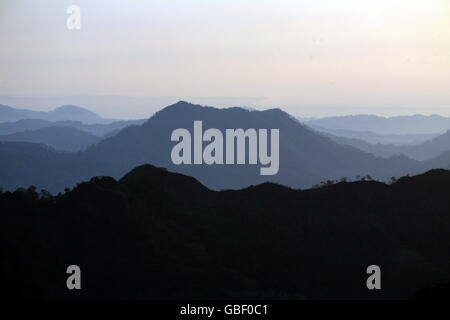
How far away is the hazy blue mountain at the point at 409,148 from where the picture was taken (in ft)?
520

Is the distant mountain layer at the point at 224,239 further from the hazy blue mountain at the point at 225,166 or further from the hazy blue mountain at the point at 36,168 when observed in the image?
the hazy blue mountain at the point at 36,168

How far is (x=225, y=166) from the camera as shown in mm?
145375

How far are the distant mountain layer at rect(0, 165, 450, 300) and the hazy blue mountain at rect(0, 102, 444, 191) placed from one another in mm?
91405

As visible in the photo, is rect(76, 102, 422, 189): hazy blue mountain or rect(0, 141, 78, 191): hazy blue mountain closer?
rect(76, 102, 422, 189): hazy blue mountain

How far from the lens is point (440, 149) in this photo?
519ft

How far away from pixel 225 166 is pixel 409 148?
192 ft

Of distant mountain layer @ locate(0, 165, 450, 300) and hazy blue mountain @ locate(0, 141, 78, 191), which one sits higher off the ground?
hazy blue mountain @ locate(0, 141, 78, 191)

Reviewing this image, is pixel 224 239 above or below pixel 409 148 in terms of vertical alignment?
below

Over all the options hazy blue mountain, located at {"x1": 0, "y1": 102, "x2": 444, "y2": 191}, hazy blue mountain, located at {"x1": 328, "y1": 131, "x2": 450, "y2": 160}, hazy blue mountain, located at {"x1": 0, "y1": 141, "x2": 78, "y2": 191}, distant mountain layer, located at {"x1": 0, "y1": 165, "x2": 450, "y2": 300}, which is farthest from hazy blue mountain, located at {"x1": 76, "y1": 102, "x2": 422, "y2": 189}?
distant mountain layer, located at {"x1": 0, "y1": 165, "x2": 450, "y2": 300}

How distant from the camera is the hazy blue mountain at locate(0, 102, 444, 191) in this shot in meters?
138

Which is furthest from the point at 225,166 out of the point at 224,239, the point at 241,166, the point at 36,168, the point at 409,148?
the point at 224,239

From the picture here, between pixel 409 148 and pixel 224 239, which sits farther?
pixel 409 148

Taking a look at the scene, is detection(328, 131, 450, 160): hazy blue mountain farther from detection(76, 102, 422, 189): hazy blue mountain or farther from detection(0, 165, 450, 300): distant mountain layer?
detection(0, 165, 450, 300): distant mountain layer

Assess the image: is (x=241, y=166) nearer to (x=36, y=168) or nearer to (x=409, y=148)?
(x=36, y=168)
